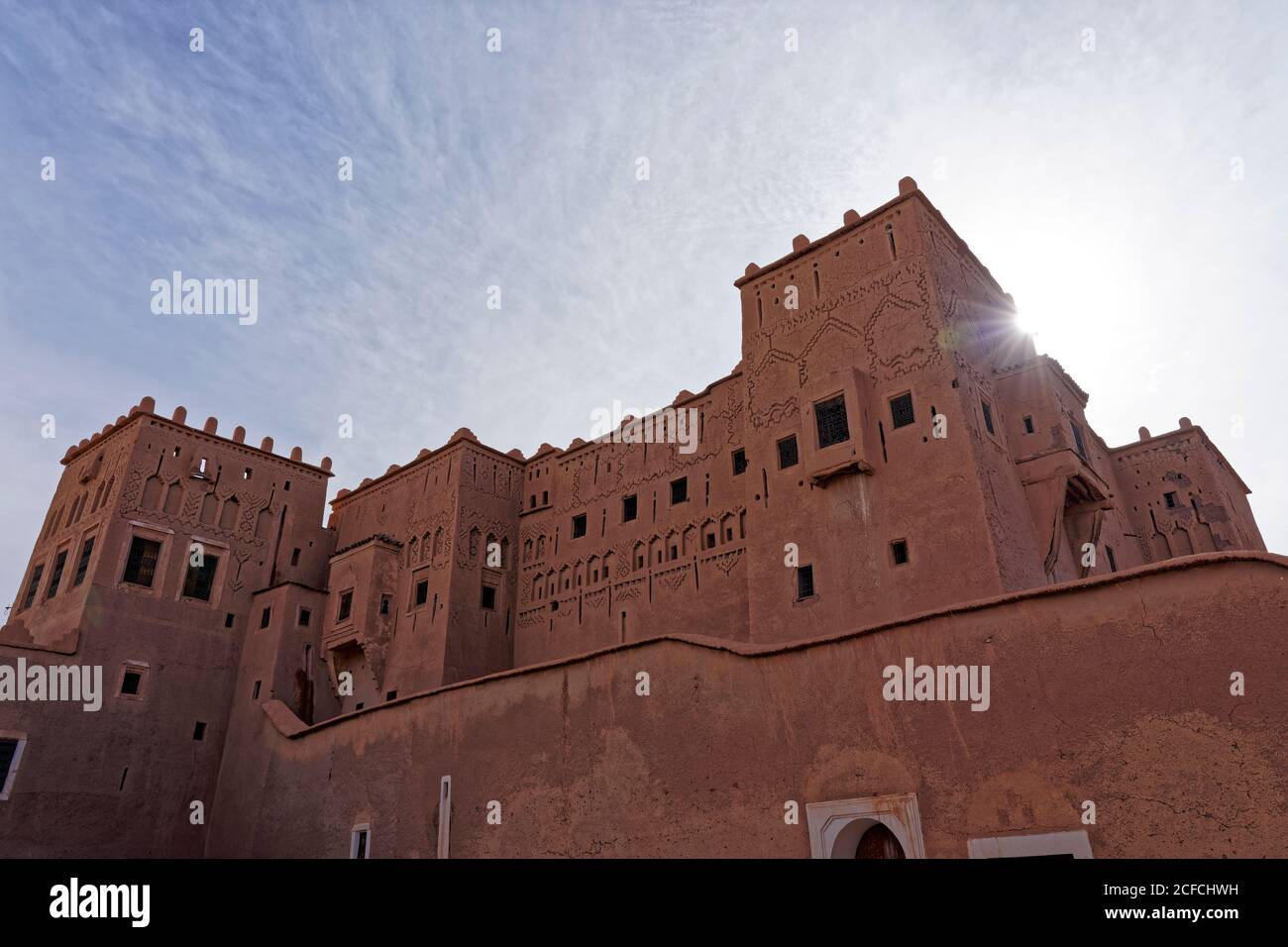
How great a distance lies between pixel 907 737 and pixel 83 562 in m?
22.4

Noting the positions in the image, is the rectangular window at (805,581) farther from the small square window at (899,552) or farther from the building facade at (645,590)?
the small square window at (899,552)

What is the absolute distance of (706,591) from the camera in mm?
20250

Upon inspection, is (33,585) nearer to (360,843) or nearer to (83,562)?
(83,562)

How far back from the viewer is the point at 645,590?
2156cm

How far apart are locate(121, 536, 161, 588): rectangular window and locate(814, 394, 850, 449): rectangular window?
18.1 metres

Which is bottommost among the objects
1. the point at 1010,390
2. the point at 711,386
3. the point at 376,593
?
the point at 376,593

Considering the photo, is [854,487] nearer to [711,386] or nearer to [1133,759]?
[711,386]

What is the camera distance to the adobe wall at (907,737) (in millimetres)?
7812

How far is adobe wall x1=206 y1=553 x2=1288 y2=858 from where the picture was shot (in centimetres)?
781

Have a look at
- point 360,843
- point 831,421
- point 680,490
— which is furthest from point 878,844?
point 680,490

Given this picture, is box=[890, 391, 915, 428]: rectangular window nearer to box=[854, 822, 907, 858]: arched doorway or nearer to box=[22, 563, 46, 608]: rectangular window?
box=[854, 822, 907, 858]: arched doorway

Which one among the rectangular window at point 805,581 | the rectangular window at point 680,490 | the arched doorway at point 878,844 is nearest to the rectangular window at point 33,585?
the rectangular window at point 680,490

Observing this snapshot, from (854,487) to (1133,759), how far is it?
897 cm
